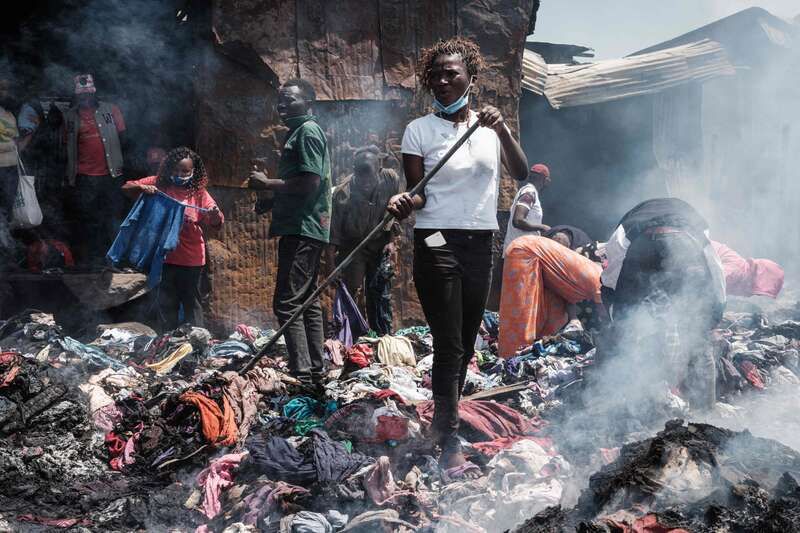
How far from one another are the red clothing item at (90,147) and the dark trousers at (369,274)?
9.84 feet

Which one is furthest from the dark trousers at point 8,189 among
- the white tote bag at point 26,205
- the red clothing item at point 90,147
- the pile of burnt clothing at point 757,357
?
the pile of burnt clothing at point 757,357

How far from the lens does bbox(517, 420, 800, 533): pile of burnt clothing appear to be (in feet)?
8.08

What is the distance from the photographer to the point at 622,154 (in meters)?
10.3

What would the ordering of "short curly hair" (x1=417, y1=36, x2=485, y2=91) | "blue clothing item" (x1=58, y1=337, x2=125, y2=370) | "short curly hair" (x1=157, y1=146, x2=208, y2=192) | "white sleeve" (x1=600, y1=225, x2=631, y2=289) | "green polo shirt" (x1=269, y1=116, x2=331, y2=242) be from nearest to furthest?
"short curly hair" (x1=417, y1=36, x2=485, y2=91) < "green polo shirt" (x1=269, y1=116, x2=331, y2=242) < "white sleeve" (x1=600, y1=225, x2=631, y2=289) < "blue clothing item" (x1=58, y1=337, x2=125, y2=370) < "short curly hair" (x1=157, y1=146, x2=208, y2=192)

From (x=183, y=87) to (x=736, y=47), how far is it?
9030 millimetres

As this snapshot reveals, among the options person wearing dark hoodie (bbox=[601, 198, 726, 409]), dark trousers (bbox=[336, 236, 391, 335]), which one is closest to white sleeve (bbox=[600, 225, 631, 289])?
person wearing dark hoodie (bbox=[601, 198, 726, 409])

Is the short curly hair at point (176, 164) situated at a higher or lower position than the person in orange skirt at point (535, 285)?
higher

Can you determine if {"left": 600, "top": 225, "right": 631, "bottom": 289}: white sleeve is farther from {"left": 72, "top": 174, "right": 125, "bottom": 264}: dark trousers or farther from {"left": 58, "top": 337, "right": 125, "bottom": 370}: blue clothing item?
{"left": 72, "top": 174, "right": 125, "bottom": 264}: dark trousers

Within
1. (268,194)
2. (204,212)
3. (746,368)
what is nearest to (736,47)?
(746,368)

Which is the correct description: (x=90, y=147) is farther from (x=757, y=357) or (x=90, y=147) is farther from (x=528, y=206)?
(x=757, y=357)

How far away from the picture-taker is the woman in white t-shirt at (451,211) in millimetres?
3404

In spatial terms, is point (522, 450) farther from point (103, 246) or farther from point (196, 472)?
point (103, 246)

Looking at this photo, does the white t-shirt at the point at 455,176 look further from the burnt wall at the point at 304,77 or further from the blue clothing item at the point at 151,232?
the burnt wall at the point at 304,77

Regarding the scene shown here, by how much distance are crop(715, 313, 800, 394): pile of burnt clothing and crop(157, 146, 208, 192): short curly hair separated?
4605 millimetres
